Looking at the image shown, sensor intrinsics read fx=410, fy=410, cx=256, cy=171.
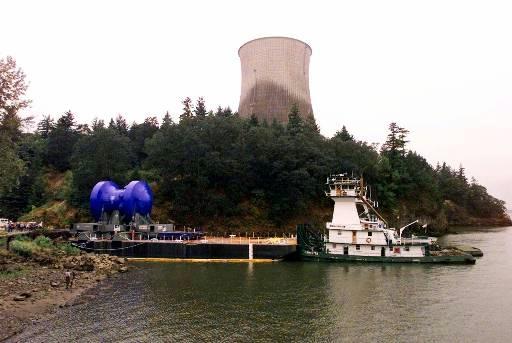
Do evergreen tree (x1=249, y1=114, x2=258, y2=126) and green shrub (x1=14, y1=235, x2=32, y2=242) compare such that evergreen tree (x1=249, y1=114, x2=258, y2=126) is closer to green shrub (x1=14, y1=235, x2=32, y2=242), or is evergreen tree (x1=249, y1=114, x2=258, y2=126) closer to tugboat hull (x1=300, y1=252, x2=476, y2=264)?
tugboat hull (x1=300, y1=252, x2=476, y2=264)

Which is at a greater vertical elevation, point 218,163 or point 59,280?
point 218,163

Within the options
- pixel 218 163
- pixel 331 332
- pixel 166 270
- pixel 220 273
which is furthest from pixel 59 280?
pixel 218 163

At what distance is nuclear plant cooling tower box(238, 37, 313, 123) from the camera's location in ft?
190

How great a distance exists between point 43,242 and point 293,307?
27.1m

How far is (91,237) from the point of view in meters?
40.6

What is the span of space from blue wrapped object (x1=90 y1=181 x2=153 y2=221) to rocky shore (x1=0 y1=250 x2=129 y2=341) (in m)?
7.58

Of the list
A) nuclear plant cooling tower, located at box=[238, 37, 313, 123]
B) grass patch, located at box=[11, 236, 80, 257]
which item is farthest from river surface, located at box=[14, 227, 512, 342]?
nuclear plant cooling tower, located at box=[238, 37, 313, 123]

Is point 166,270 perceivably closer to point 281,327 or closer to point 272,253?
point 272,253

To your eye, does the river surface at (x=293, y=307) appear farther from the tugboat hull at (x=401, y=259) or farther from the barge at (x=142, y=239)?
the barge at (x=142, y=239)

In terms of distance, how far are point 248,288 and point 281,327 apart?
7423 millimetres

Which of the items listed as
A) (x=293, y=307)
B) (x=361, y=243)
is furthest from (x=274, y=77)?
(x=293, y=307)

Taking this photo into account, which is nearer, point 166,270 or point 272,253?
point 166,270

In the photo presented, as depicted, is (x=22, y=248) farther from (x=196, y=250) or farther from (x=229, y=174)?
(x=229, y=174)

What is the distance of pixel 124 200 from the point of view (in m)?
42.6
